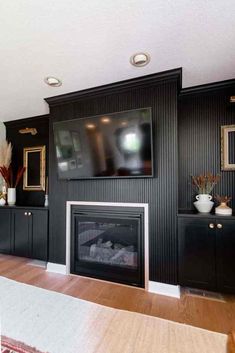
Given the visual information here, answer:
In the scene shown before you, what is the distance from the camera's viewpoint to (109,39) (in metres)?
1.52

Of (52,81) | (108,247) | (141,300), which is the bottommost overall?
(141,300)

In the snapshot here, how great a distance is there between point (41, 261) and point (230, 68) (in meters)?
3.55

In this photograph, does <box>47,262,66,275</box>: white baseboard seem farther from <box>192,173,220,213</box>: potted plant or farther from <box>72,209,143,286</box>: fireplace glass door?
<box>192,173,220,213</box>: potted plant

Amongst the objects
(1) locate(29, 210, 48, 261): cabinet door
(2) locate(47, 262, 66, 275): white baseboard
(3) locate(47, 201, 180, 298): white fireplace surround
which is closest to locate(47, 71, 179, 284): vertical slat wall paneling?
(3) locate(47, 201, 180, 298): white fireplace surround

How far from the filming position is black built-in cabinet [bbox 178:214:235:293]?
1.82m

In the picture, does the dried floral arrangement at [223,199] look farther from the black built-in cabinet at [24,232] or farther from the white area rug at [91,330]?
the black built-in cabinet at [24,232]

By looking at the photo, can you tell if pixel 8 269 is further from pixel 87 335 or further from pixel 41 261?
pixel 87 335

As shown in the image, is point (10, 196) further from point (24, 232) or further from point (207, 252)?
point (207, 252)

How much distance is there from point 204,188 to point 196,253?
724 millimetres

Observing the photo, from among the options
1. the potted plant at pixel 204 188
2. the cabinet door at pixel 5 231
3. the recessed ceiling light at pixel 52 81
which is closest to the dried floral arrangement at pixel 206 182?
the potted plant at pixel 204 188

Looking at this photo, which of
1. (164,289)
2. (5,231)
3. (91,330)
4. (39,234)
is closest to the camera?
(91,330)

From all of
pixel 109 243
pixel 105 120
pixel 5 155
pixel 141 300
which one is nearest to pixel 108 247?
pixel 109 243

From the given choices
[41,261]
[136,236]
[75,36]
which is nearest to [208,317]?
[136,236]

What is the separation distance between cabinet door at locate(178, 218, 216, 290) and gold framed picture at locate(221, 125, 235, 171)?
757 millimetres
